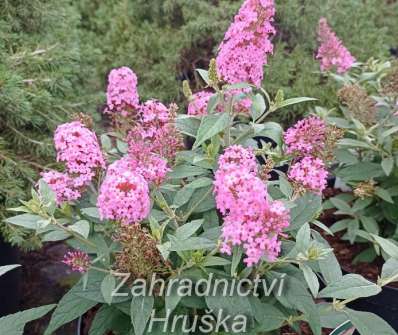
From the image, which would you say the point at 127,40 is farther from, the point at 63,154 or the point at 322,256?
the point at 322,256

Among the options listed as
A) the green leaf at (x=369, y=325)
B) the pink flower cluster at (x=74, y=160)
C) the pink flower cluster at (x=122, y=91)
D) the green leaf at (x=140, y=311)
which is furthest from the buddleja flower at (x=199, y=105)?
the green leaf at (x=369, y=325)

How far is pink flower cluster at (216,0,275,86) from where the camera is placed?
1464 mm

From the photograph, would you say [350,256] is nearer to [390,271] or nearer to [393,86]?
[393,86]

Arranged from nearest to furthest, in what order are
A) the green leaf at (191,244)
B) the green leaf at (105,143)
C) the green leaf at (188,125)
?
1. the green leaf at (191,244)
2. the green leaf at (188,125)
3. the green leaf at (105,143)

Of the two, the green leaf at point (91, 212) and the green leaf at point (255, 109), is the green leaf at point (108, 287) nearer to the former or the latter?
the green leaf at point (91, 212)

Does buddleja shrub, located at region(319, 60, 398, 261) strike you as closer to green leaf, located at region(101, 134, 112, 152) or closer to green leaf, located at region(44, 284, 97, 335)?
green leaf, located at region(101, 134, 112, 152)

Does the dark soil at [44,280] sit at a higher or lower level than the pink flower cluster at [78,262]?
lower

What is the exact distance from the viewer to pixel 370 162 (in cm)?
222

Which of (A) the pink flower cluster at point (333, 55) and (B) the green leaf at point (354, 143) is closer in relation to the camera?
(B) the green leaf at point (354, 143)

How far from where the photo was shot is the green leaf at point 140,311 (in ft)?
4.25

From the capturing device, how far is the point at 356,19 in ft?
10.6

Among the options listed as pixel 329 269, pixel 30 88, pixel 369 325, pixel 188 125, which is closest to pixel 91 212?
pixel 188 125

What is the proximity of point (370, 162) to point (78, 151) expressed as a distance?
1258mm

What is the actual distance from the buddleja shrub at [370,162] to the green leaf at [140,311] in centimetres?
94
